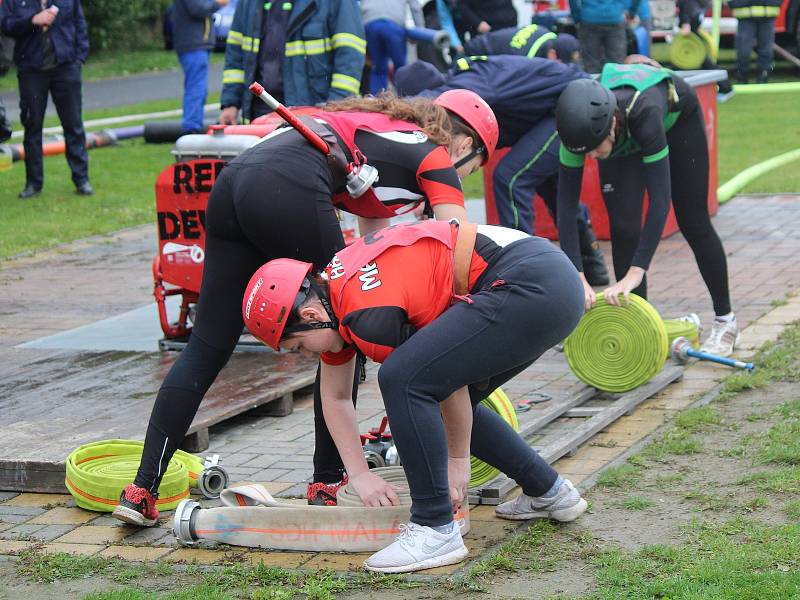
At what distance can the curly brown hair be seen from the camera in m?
4.48

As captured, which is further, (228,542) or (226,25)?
(226,25)

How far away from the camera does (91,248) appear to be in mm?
10562

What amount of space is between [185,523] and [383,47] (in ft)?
34.1

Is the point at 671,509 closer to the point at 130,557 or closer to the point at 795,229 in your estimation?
the point at 130,557

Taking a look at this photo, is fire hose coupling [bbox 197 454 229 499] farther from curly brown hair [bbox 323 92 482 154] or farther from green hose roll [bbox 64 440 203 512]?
curly brown hair [bbox 323 92 482 154]

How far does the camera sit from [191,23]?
1458 centimetres

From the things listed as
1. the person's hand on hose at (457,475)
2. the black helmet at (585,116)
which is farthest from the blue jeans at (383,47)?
the person's hand on hose at (457,475)

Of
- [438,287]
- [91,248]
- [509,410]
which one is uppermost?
[438,287]

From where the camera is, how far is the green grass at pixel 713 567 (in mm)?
3686

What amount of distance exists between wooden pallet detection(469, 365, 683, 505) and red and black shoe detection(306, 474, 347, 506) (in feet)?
1.60

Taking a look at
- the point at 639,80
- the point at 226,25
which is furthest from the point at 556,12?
the point at 639,80

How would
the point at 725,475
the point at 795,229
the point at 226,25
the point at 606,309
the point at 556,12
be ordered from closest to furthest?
1. the point at 725,475
2. the point at 606,309
3. the point at 795,229
4. the point at 556,12
5. the point at 226,25

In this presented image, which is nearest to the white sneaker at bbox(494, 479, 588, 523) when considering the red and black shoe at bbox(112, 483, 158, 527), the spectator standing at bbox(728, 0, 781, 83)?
the red and black shoe at bbox(112, 483, 158, 527)

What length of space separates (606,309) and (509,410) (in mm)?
1274
